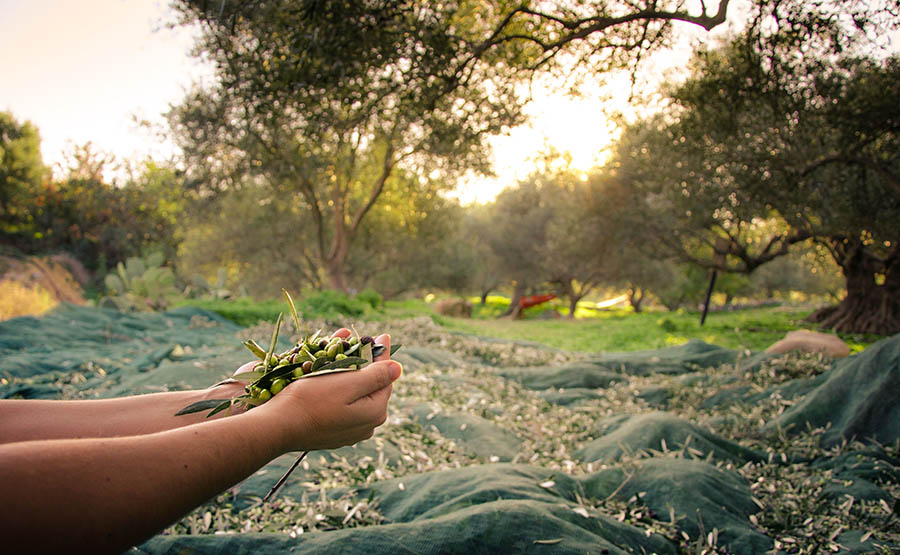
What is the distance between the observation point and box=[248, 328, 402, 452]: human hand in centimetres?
160

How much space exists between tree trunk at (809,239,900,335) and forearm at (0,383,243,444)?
15.2m

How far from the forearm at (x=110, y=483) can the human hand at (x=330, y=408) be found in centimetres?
18

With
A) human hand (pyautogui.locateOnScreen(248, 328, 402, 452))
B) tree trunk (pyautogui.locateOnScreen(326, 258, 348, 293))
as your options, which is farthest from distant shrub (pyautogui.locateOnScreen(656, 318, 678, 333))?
human hand (pyautogui.locateOnScreen(248, 328, 402, 452))

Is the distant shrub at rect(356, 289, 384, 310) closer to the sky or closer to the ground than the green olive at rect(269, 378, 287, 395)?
closer to the ground

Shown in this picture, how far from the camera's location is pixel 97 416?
5.93 ft

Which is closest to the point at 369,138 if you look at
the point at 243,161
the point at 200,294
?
the point at 243,161

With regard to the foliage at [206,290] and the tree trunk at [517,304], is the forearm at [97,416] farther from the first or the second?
the tree trunk at [517,304]

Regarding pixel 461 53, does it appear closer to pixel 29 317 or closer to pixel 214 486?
pixel 214 486

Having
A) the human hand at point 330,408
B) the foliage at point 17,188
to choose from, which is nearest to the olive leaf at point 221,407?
the human hand at point 330,408

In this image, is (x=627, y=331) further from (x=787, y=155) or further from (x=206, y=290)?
(x=206, y=290)

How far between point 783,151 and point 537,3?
5814 mm

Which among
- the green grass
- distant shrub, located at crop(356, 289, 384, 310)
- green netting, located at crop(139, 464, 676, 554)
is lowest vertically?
the green grass

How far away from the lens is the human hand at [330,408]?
5.23ft

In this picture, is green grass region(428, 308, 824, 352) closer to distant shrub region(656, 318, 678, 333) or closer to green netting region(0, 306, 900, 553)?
distant shrub region(656, 318, 678, 333)
